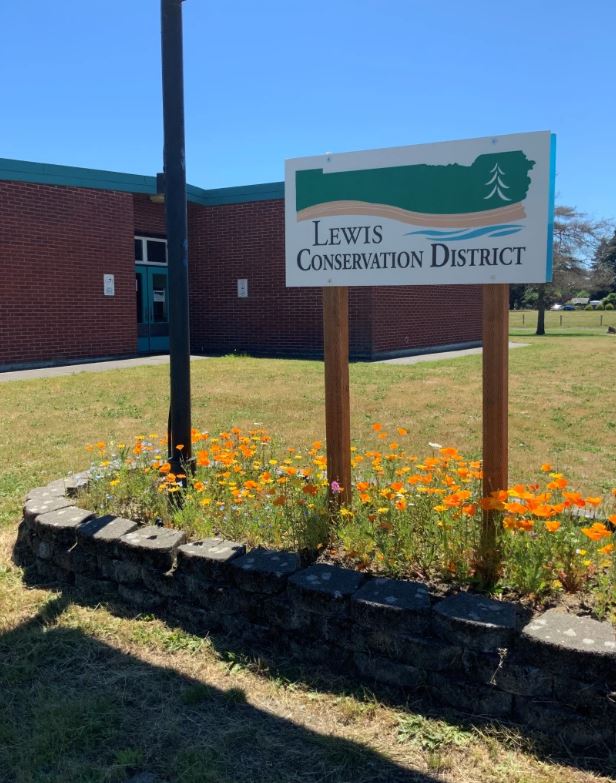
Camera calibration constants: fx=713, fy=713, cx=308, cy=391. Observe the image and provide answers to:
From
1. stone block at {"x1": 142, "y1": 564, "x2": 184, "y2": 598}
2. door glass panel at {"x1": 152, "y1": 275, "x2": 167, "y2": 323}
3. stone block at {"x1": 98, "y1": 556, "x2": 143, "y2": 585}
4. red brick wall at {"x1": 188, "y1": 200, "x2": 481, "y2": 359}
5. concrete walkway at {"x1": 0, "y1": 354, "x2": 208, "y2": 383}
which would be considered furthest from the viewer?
door glass panel at {"x1": 152, "y1": 275, "x2": 167, "y2": 323}

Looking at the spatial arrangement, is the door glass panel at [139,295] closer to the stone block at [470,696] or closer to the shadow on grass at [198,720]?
the shadow on grass at [198,720]

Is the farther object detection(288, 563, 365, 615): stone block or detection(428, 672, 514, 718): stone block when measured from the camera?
detection(288, 563, 365, 615): stone block

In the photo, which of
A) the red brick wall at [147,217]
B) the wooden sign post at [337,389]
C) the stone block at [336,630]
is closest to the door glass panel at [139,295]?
the red brick wall at [147,217]

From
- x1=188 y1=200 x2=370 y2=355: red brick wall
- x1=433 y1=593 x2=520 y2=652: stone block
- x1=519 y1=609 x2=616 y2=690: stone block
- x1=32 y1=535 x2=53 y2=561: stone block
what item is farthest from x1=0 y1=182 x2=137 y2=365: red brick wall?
x1=519 y1=609 x2=616 y2=690: stone block

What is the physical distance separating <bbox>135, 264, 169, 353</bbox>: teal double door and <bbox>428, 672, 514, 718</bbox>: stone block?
16.5 metres

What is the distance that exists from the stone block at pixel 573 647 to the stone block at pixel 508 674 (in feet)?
0.15

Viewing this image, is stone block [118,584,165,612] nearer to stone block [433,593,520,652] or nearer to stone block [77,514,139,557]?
stone block [77,514,139,557]

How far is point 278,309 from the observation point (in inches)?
713

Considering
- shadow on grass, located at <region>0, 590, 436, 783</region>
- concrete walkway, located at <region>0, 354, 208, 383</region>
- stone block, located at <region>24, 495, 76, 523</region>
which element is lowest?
shadow on grass, located at <region>0, 590, 436, 783</region>

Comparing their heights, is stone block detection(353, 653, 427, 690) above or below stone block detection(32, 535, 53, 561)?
below

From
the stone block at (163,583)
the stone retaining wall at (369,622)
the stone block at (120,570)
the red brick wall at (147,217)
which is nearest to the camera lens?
the stone retaining wall at (369,622)

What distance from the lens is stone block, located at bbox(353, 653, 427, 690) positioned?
9.41ft

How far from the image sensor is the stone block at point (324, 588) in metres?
3.05

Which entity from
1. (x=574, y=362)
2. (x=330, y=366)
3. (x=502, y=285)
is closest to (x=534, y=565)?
(x=502, y=285)
